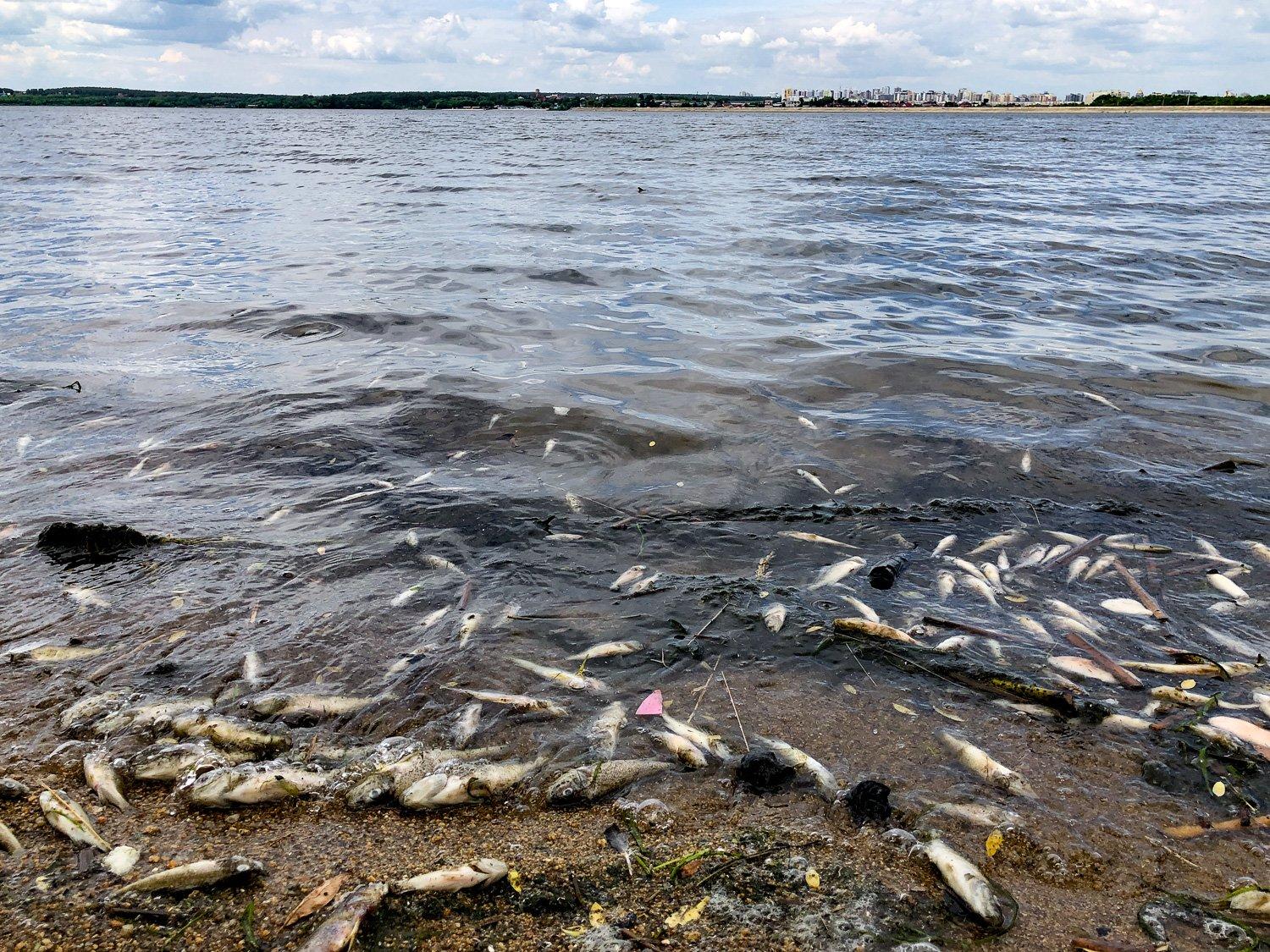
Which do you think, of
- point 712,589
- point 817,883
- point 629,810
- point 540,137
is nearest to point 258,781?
point 629,810

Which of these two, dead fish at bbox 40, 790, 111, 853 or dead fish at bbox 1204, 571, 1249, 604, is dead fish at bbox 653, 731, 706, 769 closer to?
dead fish at bbox 40, 790, 111, 853

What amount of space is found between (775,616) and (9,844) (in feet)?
13.4

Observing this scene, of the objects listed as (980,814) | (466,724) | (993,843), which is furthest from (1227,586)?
(466,724)

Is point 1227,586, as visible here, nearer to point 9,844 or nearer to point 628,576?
point 628,576

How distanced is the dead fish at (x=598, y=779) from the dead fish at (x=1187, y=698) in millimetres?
2841

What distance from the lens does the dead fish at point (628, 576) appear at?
5727mm

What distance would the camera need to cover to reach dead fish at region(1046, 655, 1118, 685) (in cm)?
465

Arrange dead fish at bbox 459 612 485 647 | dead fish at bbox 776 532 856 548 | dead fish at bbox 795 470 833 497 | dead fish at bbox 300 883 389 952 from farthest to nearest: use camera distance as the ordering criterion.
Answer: dead fish at bbox 795 470 833 497
dead fish at bbox 776 532 856 548
dead fish at bbox 459 612 485 647
dead fish at bbox 300 883 389 952

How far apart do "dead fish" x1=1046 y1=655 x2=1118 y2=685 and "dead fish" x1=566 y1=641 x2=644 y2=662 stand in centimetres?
249

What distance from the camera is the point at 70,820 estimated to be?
3371 millimetres

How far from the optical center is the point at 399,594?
5566mm

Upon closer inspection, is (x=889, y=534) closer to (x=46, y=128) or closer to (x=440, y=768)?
(x=440, y=768)


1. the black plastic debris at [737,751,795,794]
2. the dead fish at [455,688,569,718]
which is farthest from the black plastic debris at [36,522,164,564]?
the black plastic debris at [737,751,795,794]

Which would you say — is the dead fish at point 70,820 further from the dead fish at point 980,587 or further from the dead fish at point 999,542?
the dead fish at point 999,542
